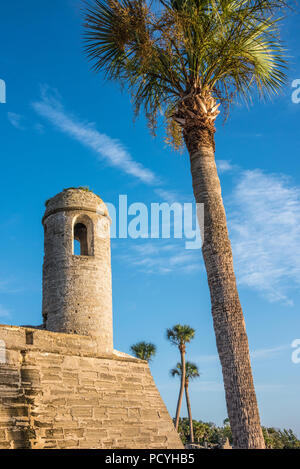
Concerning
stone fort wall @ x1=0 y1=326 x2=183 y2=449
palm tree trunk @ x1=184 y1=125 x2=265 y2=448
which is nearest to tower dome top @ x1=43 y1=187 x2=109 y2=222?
stone fort wall @ x1=0 y1=326 x2=183 y2=449

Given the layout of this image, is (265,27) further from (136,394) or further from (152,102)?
(136,394)

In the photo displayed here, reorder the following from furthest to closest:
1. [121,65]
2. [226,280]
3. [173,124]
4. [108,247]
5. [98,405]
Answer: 1. [108,247]
2. [173,124]
3. [121,65]
4. [98,405]
5. [226,280]

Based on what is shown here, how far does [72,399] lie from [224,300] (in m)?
4.20

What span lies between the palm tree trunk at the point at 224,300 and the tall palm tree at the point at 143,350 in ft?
81.7

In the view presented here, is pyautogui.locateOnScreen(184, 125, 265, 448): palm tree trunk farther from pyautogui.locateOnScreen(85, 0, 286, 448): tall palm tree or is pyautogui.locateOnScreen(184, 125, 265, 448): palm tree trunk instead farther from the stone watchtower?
the stone watchtower

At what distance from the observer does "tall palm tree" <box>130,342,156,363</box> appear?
106 feet

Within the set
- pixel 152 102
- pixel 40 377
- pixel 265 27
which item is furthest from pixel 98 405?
pixel 265 27

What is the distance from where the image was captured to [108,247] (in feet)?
48.3

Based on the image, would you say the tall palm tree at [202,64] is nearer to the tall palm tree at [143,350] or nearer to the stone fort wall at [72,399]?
the stone fort wall at [72,399]

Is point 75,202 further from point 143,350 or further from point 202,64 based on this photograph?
point 143,350

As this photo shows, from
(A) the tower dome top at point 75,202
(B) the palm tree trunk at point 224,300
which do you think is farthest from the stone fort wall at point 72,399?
(A) the tower dome top at point 75,202

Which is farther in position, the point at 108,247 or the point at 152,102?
the point at 108,247
